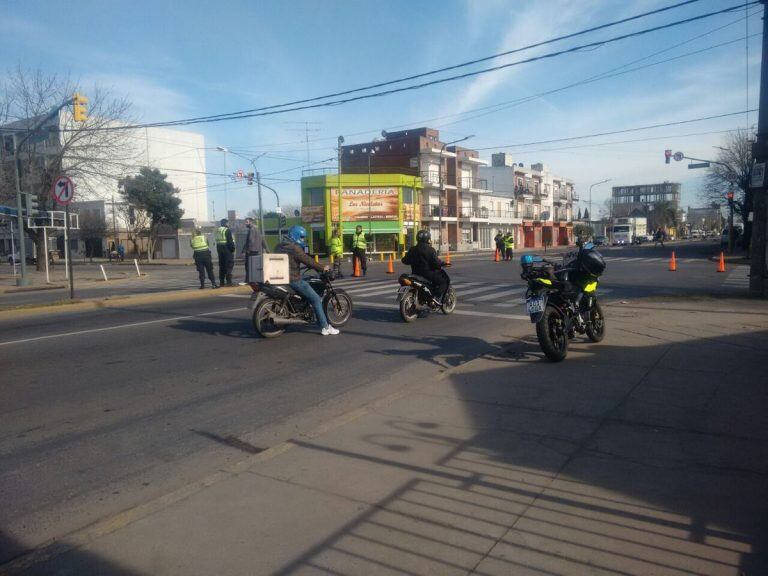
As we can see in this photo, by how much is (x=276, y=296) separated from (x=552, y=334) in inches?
174

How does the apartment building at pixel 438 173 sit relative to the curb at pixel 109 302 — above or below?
above

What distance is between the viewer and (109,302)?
1449 cm

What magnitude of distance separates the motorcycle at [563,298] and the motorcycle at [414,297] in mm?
3217

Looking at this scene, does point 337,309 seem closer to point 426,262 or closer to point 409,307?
point 409,307

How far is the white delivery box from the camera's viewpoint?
9297mm

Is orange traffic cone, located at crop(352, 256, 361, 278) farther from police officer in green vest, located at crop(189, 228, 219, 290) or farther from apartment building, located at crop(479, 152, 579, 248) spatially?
apartment building, located at crop(479, 152, 579, 248)

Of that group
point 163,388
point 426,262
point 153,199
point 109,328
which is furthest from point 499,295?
point 153,199

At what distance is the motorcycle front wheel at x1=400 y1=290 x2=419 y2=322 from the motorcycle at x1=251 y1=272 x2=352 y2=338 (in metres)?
1.31

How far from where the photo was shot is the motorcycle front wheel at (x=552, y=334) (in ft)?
23.5

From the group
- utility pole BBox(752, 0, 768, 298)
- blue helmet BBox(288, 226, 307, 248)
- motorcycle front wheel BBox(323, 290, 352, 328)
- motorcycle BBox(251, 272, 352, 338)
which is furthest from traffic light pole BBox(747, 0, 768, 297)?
blue helmet BBox(288, 226, 307, 248)

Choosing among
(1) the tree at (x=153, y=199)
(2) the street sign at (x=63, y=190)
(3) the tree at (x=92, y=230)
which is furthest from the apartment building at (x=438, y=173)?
(2) the street sign at (x=63, y=190)

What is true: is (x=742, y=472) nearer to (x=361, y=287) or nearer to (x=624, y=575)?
(x=624, y=575)

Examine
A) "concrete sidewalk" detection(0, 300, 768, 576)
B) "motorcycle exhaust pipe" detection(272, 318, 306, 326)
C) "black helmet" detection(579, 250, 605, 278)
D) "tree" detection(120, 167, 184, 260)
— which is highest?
"tree" detection(120, 167, 184, 260)

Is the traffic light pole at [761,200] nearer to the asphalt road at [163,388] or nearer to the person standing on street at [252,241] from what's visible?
the asphalt road at [163,388]
